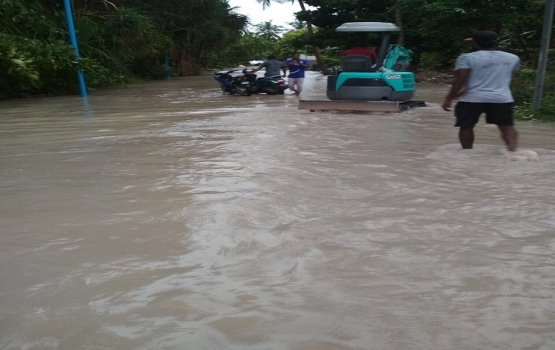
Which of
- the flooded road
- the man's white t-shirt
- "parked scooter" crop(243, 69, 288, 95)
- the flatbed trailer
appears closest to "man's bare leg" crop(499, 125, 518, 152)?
the flooded road

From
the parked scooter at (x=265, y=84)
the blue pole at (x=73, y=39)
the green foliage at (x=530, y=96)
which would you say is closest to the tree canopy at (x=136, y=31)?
the blue pole at (x=73, y=39)

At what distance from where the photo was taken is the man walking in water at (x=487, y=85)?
5.80 metres

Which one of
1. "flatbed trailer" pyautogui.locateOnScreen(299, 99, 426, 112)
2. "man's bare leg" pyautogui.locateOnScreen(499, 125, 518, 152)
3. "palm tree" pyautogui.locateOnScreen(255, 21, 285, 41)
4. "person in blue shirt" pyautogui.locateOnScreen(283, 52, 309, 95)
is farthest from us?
"palm tree" pyautogui.locateOnScreen(255, 21, 285, 41)

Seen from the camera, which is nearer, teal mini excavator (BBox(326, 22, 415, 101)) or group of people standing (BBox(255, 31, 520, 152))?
group of people standing (BBox(255, 31, 520, 152))

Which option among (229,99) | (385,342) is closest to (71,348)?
(385,342)

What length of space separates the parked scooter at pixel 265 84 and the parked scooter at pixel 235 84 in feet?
0.35

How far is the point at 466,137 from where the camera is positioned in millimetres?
6191

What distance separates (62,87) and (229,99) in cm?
611

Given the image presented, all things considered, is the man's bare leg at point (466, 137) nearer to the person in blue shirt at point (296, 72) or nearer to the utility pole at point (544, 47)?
the utility pole at point (544, 47)

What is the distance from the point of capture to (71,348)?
2.23m

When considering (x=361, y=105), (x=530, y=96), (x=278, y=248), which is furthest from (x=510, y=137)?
(x=530, y=96)

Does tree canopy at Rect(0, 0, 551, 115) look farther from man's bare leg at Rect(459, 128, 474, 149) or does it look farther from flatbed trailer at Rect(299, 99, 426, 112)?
man's bare leg at Rect(459, 128, 474, 149)

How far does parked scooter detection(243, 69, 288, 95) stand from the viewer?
1587cm

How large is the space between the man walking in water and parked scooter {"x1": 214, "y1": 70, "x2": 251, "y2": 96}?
34.4 feet
